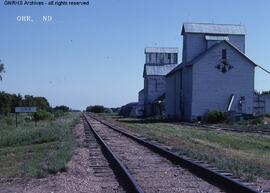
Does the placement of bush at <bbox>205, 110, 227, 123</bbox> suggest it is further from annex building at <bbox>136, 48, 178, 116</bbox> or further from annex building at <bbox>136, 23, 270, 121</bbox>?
annex building at <bbox>136, 48, 178, 116</bbox>

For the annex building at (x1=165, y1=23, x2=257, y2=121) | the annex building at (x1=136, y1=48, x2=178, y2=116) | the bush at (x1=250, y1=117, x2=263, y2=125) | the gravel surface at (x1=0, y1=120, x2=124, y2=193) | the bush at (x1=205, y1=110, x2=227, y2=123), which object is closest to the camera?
the gravel surface at (x1=0, y1=120, x2=124, y2=193)

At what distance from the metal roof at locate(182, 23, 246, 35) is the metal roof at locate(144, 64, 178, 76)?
31174mm

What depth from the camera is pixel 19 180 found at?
13539 millimetres

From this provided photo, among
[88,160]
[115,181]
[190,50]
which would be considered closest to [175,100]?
[190,50]

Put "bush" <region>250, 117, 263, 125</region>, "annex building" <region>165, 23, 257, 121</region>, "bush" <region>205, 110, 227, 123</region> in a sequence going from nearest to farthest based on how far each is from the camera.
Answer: "bush" <region>250, 117, 263, 125</region> < "bush" <region>205, 110, 227, 123</region> < "annex building" <region>165, 23, 257, 121</region>

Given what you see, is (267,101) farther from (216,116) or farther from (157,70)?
(157,70)

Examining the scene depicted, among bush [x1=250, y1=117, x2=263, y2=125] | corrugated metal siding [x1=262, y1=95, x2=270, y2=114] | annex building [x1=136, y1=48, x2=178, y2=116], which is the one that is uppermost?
annex building [x1=136, y1=48, x2=178, y2=116]

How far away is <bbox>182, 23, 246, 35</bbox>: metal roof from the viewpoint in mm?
71438

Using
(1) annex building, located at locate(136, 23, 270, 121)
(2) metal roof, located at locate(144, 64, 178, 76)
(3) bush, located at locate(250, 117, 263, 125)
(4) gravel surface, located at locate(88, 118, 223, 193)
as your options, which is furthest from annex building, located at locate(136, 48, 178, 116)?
(4) gravel surface, located at locate(88, 118, 223, 193)

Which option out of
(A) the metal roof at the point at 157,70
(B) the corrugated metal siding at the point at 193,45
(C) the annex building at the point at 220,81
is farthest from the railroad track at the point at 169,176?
(A) the metal roof at the point at 157,70

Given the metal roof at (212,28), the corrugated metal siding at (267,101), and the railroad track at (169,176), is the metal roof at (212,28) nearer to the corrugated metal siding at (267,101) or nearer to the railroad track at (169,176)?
the corrugated metal siding at (267,101)

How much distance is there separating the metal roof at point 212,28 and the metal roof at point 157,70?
102 ft

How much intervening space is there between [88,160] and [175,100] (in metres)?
61.5

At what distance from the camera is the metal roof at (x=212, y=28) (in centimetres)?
7144
